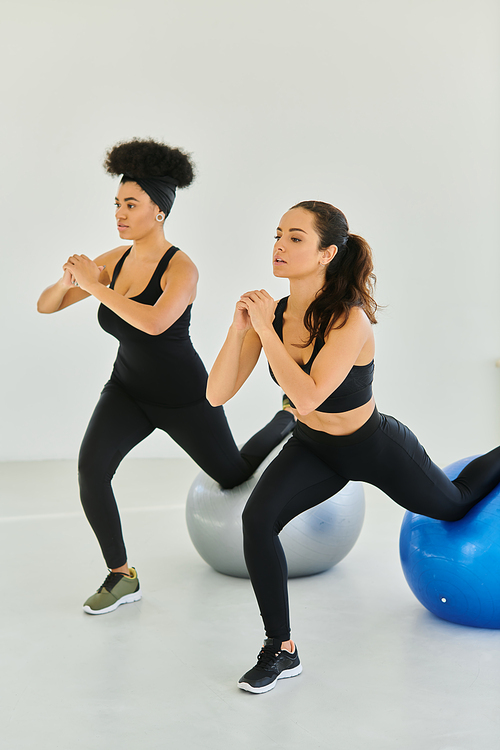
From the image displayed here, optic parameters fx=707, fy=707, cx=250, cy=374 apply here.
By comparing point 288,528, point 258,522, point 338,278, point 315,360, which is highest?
point 338,278

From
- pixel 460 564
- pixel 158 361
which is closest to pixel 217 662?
pixel 460 564

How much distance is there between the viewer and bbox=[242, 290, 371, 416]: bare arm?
6.11ft

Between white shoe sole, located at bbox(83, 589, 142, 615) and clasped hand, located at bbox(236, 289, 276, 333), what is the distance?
1.27 metres

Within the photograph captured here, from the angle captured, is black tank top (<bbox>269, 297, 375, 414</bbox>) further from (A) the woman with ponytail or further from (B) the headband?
(B) the headband

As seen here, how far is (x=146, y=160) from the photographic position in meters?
2.58

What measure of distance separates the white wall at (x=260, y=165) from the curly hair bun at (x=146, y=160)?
263 centimetres

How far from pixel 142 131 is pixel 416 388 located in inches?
111

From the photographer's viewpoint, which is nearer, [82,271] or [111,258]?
[82,271]

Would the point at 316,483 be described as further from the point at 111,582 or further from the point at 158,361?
the point at 111,582

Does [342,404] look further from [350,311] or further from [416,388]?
[416,388]

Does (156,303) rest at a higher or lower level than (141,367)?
Result: higher

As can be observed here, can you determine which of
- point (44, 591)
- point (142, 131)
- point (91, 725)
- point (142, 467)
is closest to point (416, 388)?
point (142, 467)

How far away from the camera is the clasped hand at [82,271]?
2.46 meters

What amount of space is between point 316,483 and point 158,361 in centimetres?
80
